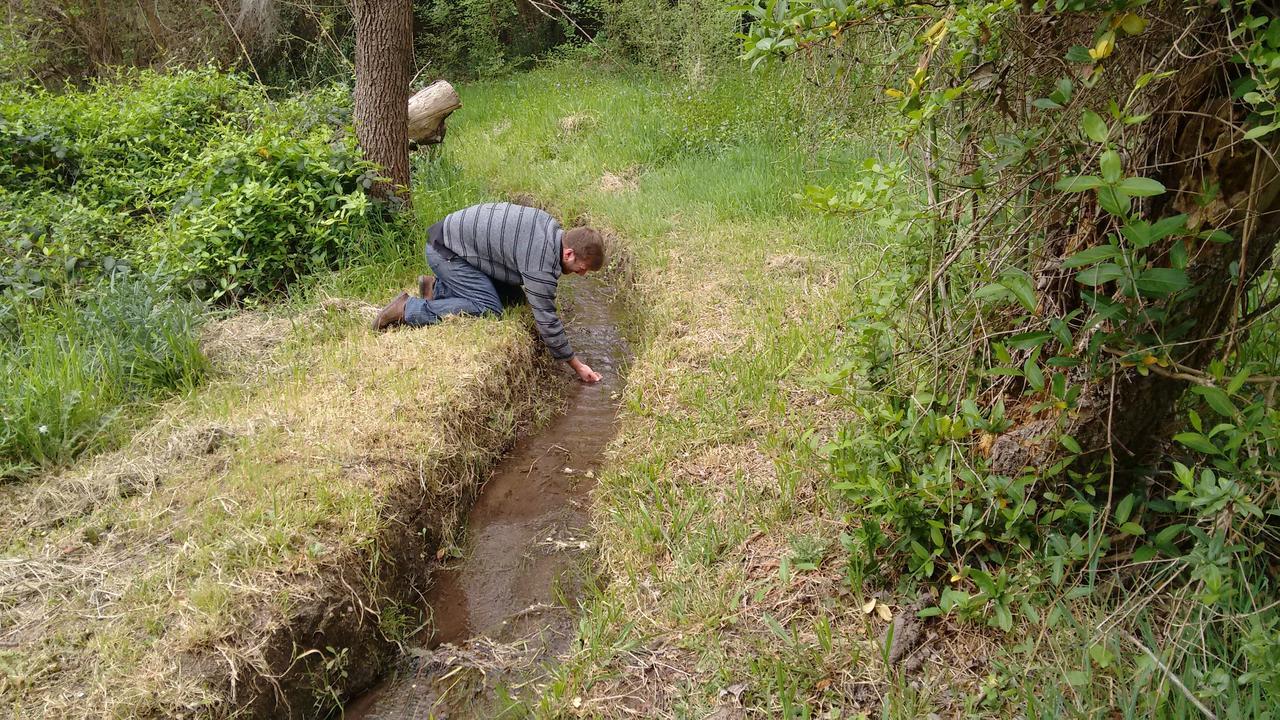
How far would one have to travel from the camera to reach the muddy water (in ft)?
9.95

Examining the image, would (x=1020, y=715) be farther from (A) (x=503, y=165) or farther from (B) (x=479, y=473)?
(A) (x=503, y=165)

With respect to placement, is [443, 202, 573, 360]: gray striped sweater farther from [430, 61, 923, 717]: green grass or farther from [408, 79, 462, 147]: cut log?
[408, 79, 462, 147]: cut log

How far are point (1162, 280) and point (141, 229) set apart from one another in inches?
245

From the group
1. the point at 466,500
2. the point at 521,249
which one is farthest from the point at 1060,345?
the point at 521,249

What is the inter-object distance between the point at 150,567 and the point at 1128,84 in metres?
3.61

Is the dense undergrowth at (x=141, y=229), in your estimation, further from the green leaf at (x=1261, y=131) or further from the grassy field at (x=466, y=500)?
the green leaf at (x=1261, y=131)

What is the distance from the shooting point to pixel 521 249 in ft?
16.3

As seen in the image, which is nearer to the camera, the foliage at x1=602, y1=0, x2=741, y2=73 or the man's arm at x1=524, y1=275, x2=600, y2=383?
the man's arm at x1=524, y1=275, x2=600, y2=383

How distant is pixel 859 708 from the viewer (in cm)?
229

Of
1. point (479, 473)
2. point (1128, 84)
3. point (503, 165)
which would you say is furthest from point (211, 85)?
point (1128, 84)

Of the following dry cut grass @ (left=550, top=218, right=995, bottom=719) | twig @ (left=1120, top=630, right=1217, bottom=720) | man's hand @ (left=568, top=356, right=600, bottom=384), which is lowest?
man's hand @ (left=568, top=356, right=600, bottom=384)

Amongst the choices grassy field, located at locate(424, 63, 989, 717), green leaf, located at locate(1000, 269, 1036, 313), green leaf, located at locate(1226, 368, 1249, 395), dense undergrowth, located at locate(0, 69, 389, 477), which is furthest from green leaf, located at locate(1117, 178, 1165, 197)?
dense undergrowth, located at locate(0, 69, 389, 477)

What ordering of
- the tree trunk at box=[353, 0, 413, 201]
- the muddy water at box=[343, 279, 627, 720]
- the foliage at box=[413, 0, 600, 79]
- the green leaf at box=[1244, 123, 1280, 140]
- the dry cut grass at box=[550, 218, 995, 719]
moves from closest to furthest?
the green leaf at box=[1244, 123, 1280, 140] < the dry cut grass at box=[550, 218, 995, 719] < the muddy water at box=[343, 279, 627, 720] < the tree trunk at box=[353, 0, 413, 201] < the foliage at box=[413, 0, 600, 79]

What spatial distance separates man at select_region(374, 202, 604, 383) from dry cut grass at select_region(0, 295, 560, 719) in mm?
565
